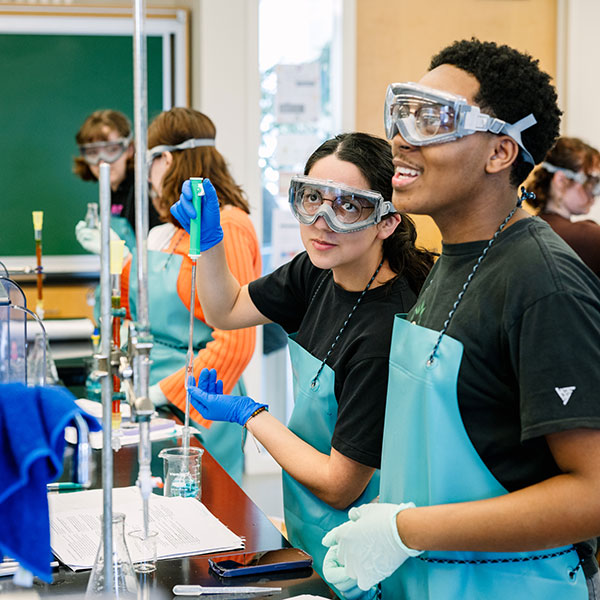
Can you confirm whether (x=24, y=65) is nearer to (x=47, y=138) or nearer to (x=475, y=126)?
(x=47, y=138)

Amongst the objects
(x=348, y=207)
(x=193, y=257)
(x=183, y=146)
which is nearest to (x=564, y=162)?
(x=183, y=146)

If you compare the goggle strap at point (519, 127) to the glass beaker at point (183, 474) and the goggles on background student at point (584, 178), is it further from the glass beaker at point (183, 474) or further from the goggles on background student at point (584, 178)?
the goggles on background student at point (584, 178)

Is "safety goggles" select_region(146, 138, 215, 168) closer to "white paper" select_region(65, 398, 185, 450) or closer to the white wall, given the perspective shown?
"white paper" select_region(65, 398, 185, 450)

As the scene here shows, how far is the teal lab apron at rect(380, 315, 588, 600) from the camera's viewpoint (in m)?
1.35

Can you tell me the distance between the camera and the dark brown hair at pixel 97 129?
4.67 metres

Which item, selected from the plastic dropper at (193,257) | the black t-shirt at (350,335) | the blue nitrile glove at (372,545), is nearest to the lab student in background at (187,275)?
the black t-shirt at (350,335)

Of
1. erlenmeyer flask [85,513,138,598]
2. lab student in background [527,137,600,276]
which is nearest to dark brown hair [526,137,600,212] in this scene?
lab student in background [527,137,600,276]

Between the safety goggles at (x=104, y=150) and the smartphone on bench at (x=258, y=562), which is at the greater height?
the safety goggles at (x=104, y=150)

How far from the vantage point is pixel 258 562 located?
149 centimetres

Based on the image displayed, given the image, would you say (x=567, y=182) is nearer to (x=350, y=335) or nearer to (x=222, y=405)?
(x=350, y=335)

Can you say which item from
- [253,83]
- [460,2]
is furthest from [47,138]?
[460,2]

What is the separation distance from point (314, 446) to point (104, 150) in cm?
322

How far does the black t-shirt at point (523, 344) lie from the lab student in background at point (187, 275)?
1.31m

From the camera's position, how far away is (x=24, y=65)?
475 centimetres
